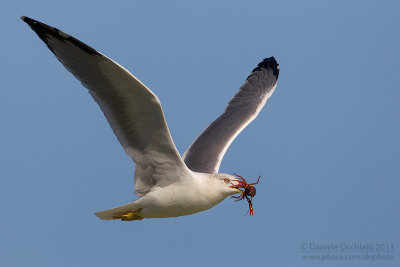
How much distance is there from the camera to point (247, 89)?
34.9ft

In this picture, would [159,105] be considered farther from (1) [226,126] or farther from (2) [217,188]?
(1) [226,126]

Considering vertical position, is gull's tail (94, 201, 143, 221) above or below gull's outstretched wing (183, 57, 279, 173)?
below

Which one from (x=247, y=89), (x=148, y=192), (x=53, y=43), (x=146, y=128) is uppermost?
(x=247, y=89)

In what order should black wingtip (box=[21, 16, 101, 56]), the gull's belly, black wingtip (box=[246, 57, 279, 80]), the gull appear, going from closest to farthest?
black wingtip (box=[21, 16, 101, 56]) < the gull < the gull's belly < black wingtip (box=[246, 57, 279, 80])

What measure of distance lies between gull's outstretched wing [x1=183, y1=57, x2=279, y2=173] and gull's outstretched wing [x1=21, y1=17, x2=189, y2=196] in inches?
48.4

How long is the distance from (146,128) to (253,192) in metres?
1.65

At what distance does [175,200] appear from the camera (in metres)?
7.15

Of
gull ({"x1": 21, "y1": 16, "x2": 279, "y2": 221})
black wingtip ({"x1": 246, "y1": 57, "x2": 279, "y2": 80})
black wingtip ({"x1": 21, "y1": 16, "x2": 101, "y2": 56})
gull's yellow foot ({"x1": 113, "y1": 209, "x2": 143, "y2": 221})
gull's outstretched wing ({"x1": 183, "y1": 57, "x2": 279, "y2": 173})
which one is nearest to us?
black wingtip ({"x1": 21, "y1": 16, "x2": 101, "y2": 56})

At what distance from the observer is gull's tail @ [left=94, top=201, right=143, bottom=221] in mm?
7246

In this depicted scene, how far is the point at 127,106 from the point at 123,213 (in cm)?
140

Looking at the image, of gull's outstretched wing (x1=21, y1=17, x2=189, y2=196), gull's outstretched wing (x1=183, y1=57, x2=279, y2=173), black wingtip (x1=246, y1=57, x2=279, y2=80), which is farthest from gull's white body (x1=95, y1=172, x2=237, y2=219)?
black wingtip (x1=246, y1=57, x2=279, y2=80)

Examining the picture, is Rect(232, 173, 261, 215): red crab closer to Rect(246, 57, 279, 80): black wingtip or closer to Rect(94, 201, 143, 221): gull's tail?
Rect(94, 201, 143, 221): gull's tail

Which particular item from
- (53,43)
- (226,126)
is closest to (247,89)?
(226,126)

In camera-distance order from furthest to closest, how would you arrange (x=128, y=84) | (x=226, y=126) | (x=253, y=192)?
(x=226, y=126)
(x=253, y=192)
(x=128, y=84)
